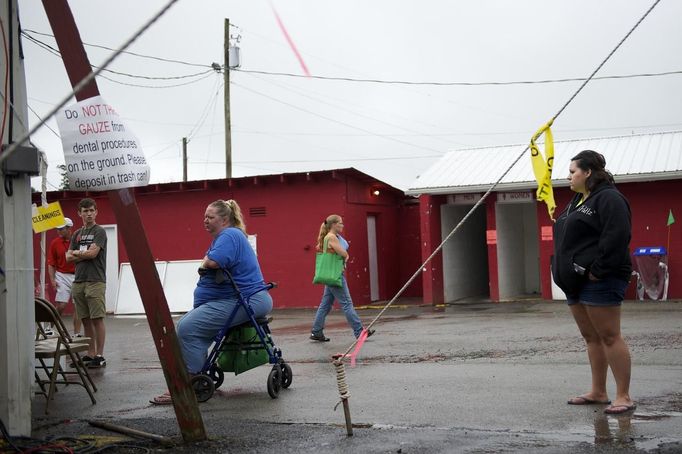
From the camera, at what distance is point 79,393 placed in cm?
821

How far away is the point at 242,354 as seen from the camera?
7777 millimetres

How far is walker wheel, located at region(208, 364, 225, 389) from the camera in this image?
307 inches

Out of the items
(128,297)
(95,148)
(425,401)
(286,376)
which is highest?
(95,148)

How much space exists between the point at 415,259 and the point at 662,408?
17951 mm

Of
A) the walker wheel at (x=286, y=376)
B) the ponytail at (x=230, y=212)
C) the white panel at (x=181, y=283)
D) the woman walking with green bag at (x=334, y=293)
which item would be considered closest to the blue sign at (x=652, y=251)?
the woman walking with green bag at (x=334, y=293)

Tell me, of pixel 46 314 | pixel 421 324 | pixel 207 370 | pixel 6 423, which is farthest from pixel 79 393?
pixel 421 324

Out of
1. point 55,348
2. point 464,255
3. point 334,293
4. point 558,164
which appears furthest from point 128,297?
point 55,348

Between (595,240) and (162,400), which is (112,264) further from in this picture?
(595,240)

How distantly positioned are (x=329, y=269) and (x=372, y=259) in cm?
1095

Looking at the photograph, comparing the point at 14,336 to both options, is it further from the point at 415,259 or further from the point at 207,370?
the point at 415,259

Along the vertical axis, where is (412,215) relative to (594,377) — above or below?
above

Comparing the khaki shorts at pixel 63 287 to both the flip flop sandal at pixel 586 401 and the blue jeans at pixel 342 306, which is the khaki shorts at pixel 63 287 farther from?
the flip flop sandal at pixel 586 401

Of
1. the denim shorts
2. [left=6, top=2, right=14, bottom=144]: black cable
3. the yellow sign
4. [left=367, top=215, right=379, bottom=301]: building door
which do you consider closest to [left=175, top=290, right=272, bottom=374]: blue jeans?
[left=6, top=2, right=14, bottom=144]: black cable

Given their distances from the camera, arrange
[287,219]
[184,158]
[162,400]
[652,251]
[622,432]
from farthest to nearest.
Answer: [184,158] → [287,219] → [652,251] → [162,400] → [622,432]
